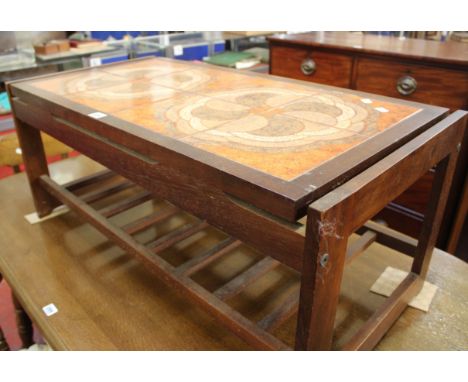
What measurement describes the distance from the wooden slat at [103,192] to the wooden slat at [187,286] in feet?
0.64

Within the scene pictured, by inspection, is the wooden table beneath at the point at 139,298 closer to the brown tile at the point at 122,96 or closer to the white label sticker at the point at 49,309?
the white label sticker at the point at 49,309

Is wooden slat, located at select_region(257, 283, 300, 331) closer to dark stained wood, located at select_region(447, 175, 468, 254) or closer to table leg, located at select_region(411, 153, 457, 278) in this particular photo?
table leg, located at select_region(411, 153, 457, 278)

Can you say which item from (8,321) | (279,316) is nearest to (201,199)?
(279,316)

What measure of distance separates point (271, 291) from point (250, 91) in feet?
1.90

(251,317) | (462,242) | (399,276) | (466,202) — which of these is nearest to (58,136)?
(251,317)

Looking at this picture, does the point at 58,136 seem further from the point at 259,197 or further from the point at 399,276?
the point at 399,276

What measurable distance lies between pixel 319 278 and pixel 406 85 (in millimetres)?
1238

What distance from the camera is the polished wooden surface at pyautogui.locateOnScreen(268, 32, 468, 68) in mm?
1549

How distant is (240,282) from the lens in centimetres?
111

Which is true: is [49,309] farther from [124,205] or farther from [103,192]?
[103,192]

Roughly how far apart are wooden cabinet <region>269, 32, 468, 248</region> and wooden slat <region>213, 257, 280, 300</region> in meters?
0.91

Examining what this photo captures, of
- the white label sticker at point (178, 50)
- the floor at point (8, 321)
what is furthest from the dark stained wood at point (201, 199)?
the white label sticker at point (178, 50)

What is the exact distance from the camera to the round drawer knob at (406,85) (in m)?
1.63

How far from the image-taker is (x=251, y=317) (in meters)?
1.13
